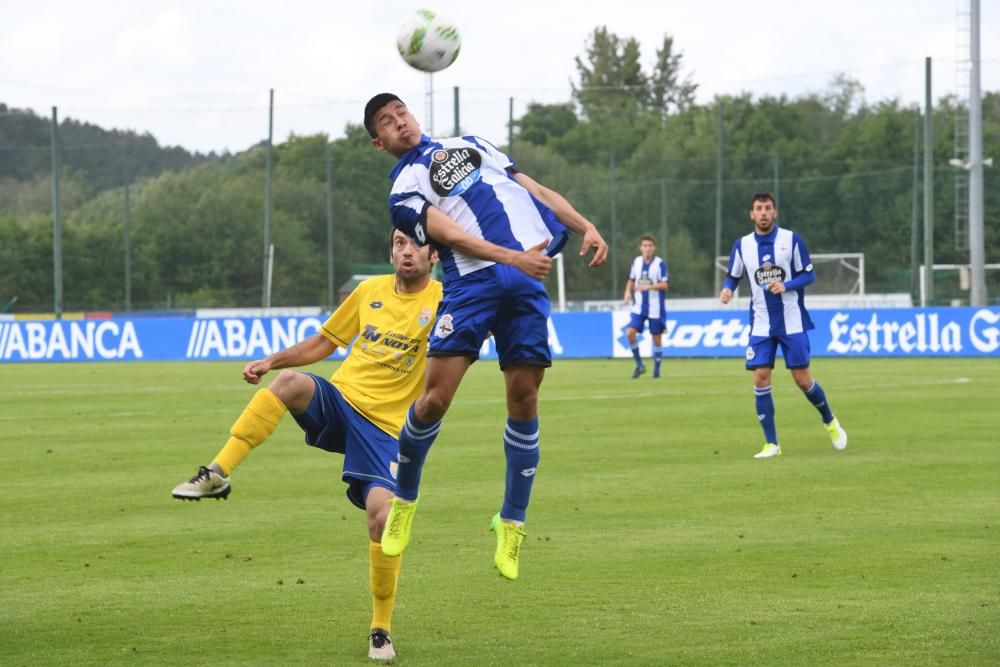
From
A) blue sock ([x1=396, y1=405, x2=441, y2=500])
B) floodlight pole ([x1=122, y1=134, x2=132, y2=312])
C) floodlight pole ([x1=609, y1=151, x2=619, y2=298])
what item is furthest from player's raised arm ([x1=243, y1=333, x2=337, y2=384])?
floodlight pole ([x1=609, y1=151, x2=619, y2=298])

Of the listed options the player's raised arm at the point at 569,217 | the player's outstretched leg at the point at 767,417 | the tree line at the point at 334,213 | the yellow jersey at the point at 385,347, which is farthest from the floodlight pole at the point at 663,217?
the player's raised arm at the point at 569,217

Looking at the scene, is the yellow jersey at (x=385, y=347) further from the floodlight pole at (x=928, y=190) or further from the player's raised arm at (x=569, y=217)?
the floodlight pole at (x=928, y=190)

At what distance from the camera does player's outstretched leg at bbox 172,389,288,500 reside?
7102 millimetres

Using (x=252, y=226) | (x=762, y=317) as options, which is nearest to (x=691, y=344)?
(x=762, y=317)

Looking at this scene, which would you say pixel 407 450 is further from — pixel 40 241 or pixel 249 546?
pixel 40 241

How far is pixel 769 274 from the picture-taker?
629 inches

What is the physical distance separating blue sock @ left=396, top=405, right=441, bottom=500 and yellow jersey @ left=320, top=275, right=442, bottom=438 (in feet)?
0.91

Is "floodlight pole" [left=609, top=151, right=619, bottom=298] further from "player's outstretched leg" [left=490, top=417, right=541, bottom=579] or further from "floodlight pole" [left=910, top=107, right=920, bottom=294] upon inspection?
"player's outstretched leg" [left=490, top=417, right=541, bottom=579]

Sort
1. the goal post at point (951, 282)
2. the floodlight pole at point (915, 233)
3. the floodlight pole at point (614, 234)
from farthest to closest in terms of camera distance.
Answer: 1. the floodlight pole at point (614, 234)
2. the floodlight pole at point (915, 233)
3. the goal post at point (951, 282)

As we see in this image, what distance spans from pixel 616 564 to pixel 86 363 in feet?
108

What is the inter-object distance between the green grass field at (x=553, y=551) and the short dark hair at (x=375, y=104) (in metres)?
2.49

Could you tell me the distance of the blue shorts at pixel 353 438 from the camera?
760 centimetres

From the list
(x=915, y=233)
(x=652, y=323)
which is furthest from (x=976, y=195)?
(x=652, y=323)

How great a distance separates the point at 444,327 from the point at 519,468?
0.97 meters
